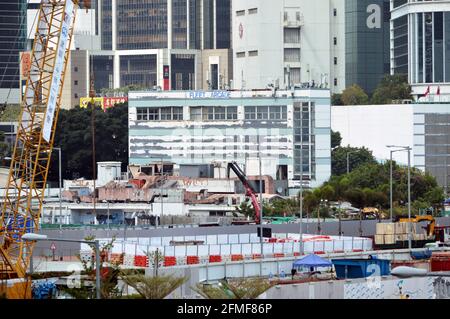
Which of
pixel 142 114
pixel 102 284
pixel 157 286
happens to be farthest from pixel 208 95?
pixel 157 286

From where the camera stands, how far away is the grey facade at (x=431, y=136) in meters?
181

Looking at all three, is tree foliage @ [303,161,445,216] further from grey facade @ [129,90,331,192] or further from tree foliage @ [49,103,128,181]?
tree foliage @ [49,103,128,181]

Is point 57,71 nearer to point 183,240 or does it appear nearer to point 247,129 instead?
point 183,240

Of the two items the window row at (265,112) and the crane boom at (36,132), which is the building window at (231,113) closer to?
the window row at (265,112)

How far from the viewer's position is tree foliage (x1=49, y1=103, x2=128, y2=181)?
189m

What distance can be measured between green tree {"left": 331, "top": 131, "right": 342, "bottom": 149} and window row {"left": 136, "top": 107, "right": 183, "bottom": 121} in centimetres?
2432

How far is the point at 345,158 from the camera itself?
188875 mm

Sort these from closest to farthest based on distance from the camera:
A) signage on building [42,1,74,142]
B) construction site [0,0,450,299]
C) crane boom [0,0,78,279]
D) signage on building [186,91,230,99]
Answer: construction site [0,0,450,299] → crane boom [0,0,78,279] → signage on building [42,1,74,142] → signage on building [186,91,230,99]

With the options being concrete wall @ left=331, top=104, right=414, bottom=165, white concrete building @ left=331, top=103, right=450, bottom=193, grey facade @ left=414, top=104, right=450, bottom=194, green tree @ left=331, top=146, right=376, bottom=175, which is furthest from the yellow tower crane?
green tree @ left=331, top=146, right=376, bottom=175

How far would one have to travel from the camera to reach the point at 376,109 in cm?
18862

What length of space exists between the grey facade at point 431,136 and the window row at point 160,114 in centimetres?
2630

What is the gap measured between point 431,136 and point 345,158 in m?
11.8
